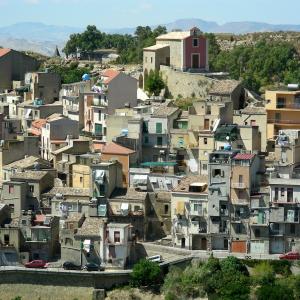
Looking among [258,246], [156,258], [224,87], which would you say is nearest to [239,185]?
[258,246]

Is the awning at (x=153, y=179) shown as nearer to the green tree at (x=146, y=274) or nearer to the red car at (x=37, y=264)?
the green tree at (x=146, y=274)

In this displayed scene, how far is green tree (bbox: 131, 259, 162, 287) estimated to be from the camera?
34.5 m

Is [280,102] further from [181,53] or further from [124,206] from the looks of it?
[181,53]

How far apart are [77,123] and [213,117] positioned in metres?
7.01

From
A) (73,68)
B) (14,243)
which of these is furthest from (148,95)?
(14,243)

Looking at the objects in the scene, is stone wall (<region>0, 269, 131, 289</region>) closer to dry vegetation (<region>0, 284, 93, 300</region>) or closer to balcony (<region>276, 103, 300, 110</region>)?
dry vegetation (<region>0, 284, 93, 300</region>)

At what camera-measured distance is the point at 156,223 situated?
37812 mm

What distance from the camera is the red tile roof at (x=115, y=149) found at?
39.8 meters

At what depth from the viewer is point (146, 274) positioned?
34.5 m

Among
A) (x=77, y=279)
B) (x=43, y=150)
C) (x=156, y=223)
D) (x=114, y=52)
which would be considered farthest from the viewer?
(x=114, y=52)

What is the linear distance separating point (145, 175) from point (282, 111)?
7259 mm

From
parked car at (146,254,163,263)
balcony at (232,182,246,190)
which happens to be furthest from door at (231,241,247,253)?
parked car at (146,254,163,263)

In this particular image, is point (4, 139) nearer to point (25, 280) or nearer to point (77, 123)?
point (77, 123)

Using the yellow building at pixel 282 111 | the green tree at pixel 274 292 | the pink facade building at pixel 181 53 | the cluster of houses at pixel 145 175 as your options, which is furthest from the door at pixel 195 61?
the green tree at pixel 274 292
